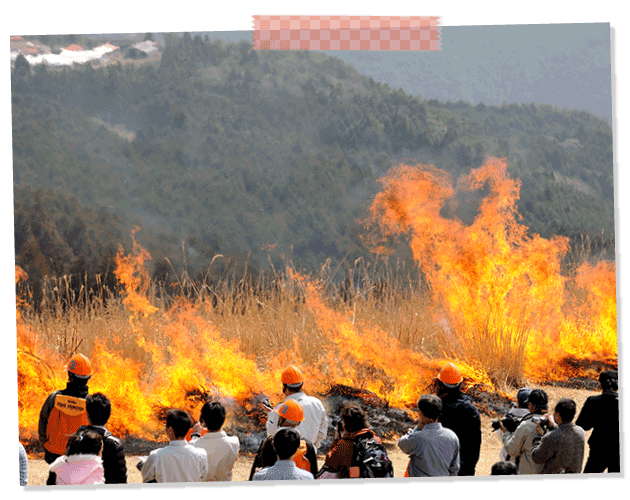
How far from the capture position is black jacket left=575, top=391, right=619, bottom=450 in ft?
20.0

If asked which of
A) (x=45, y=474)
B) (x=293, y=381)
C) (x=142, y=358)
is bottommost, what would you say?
(x=45, y=474)

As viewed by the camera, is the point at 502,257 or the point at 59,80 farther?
the point at 59,80

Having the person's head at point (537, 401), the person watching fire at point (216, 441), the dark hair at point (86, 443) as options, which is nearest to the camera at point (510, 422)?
the person's head at point (537, 401)

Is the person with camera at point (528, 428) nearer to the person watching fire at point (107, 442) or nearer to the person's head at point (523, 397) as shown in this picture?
the person's head at point (523, 397)

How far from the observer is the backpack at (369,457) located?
203 inches

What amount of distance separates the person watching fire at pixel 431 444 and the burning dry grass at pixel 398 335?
2.84 metres

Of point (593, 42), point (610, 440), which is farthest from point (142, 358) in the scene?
point (593, 42)

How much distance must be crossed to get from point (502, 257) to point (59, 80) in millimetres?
8441

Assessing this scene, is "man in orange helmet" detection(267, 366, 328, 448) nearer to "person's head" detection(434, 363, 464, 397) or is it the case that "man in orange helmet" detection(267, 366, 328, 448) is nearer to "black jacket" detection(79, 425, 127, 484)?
"person's head" detection(434, 363, 464, 397)

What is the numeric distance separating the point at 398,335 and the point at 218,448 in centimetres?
380

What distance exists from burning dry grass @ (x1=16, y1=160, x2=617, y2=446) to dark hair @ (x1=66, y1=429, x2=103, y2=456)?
294 centimetres

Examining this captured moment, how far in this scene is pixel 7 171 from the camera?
760 cm

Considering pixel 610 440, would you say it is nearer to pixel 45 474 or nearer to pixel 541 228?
pixel 541 228
